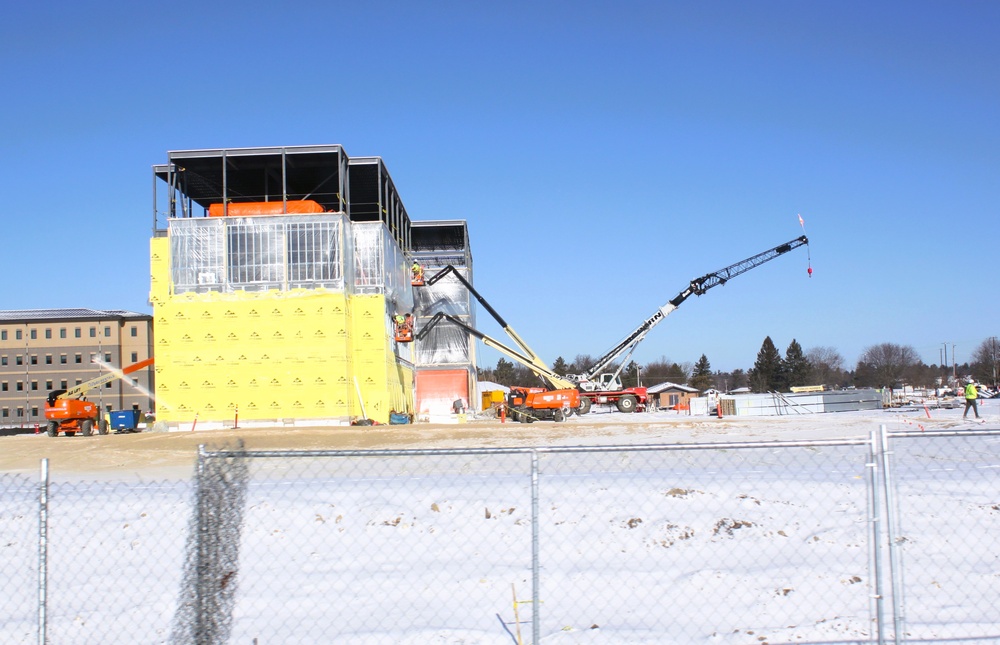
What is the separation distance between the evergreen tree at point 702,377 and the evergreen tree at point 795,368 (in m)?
10.7

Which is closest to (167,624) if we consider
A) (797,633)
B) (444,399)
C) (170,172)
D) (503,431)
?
(797,633)

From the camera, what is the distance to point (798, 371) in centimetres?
10825

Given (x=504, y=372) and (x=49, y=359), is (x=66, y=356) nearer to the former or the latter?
(x=49, y=359)

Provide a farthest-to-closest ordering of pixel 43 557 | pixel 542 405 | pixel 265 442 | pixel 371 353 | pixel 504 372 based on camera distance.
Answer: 1. pixel 504 372
2. pixel 542 405
3. pixel 371 353
4. pixel 265 442
5. pixel 43 557

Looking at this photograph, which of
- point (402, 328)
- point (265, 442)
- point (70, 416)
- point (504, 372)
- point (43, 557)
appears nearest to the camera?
point (43, 557)

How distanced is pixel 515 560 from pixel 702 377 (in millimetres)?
110349

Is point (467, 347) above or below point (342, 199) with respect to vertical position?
below

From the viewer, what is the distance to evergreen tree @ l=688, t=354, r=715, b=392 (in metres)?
113

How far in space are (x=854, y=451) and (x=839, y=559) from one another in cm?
954

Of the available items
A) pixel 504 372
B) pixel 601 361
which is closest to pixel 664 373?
pixel 504 372

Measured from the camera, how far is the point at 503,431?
107 feet

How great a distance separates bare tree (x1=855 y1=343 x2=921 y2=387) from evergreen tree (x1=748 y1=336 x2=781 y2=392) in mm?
17533

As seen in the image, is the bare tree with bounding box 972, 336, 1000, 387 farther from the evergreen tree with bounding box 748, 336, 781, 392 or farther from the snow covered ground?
the snow covered ground

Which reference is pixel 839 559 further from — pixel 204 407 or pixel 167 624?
pixel 204 407
